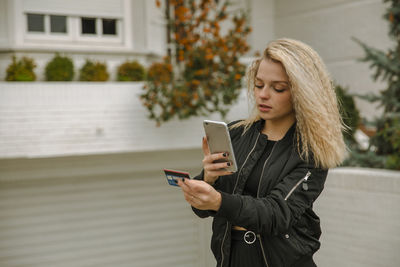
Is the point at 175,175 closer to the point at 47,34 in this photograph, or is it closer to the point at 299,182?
the point at 299,182

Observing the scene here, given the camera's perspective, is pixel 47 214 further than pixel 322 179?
Yes

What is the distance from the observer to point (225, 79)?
454cm

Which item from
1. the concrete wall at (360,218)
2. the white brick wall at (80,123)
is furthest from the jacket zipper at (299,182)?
the white brick wall at (80,123)

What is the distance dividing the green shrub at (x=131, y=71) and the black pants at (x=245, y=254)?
11.0ft

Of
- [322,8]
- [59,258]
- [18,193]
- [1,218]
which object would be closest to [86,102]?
[18,193]

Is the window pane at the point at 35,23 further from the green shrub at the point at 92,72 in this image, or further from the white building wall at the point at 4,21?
the green shrub at the point at 92,72

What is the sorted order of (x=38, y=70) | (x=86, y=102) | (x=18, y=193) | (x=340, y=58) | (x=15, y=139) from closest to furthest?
(x=15, y=139) → (x=86, y=102) → (x=38, y=70) → (x=18, y=193) → (x=340, y=58)

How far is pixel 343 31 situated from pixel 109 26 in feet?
10.1

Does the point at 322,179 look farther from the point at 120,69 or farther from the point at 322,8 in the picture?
the point at 322,8

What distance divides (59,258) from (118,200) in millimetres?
1010

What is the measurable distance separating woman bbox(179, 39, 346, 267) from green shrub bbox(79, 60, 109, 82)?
3204mm

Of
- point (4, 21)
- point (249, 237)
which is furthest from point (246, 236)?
point (4, 21)

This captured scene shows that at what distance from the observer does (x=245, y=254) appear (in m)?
1.89

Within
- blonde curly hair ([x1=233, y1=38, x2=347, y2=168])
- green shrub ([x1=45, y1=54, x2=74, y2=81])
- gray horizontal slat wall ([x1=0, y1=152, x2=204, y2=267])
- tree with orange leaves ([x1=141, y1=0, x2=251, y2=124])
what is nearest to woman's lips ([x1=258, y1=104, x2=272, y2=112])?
blonde curly hair ([x1=233, y1=38, x2=347, y2=168])
